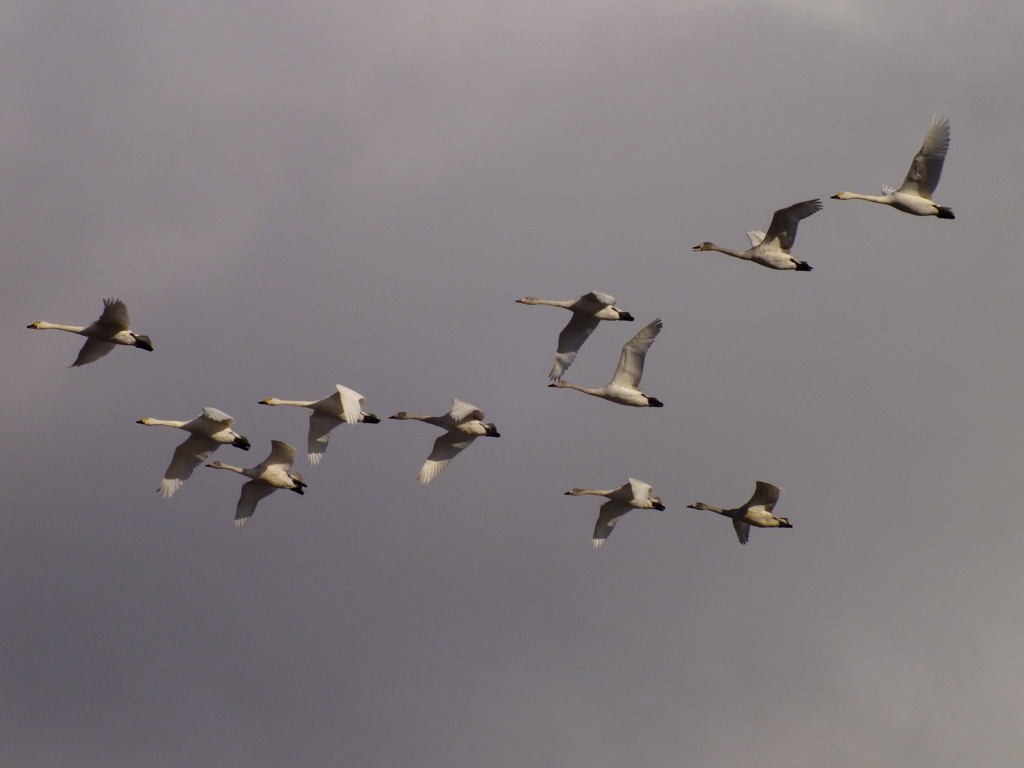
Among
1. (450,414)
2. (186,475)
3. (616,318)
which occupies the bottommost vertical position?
(186,475)

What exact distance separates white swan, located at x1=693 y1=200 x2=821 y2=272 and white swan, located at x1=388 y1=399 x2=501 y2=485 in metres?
9.54

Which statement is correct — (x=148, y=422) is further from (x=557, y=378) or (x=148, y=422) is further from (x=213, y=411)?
(x=557, y=378)

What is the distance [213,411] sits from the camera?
1679 inches

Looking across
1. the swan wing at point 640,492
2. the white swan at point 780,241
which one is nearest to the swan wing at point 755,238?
the white swan at point 780,241

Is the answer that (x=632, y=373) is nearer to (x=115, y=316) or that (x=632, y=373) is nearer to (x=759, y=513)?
(x=759, y=513)

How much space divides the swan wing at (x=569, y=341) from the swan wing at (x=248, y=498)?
9741mm

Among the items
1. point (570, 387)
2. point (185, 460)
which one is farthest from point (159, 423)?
point (570, 387)

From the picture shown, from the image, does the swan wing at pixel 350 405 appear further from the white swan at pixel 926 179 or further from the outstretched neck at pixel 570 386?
the white swan at pixel 926 179

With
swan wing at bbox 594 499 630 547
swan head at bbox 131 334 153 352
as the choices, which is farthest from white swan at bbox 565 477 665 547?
swan head at bbox 131 334 153 352

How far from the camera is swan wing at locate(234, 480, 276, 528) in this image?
46.5m

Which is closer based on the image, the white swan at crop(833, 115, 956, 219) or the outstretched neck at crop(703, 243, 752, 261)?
the white swan at crop(833, 115, 956, 219)

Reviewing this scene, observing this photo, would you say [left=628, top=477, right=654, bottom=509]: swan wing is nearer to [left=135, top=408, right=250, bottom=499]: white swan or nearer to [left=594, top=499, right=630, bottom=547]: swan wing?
[left=594, top=499, right=630, bottom=547]: swan wing

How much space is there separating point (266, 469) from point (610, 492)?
10630mm

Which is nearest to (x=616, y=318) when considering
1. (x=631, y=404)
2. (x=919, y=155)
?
(x=631, y=404)
